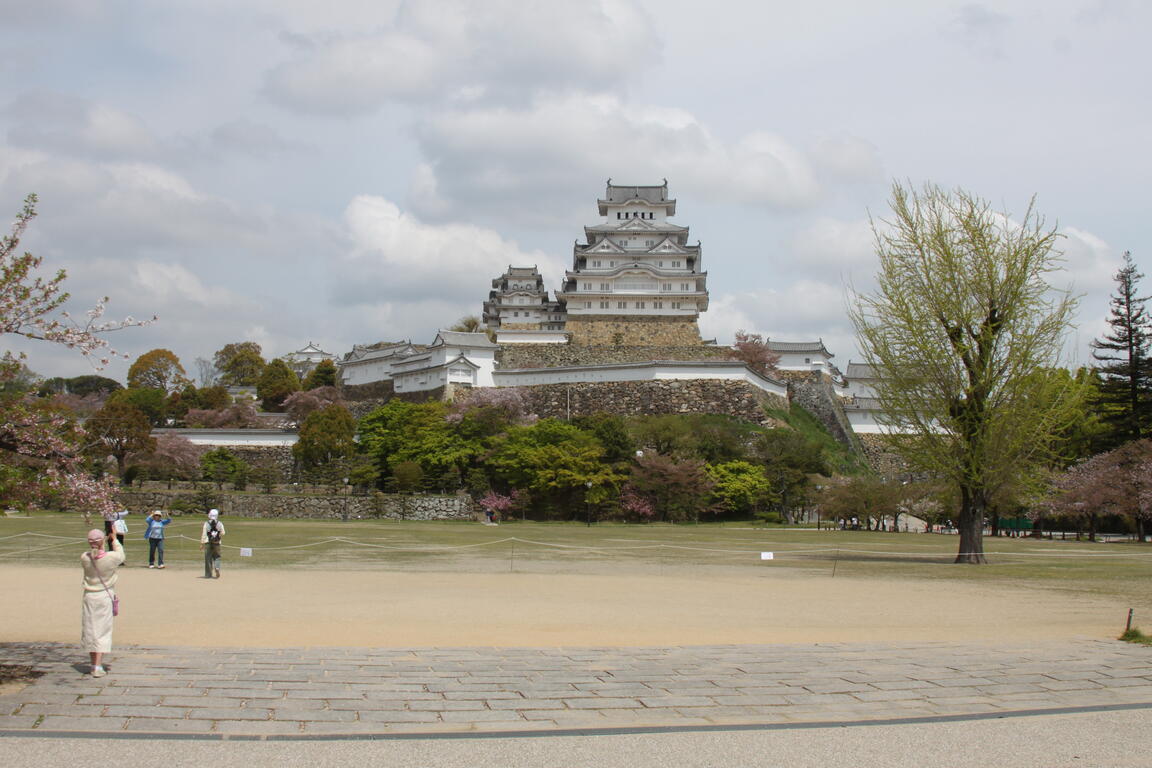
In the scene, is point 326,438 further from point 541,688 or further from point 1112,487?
point 541,688

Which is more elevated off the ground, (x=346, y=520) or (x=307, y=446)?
(x=307, y=446)

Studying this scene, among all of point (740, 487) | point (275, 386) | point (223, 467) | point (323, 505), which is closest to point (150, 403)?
point (275, 386)

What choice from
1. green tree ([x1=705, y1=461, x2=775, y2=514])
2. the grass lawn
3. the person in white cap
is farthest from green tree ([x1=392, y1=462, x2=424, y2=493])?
the person in white cap

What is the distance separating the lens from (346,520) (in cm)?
4138

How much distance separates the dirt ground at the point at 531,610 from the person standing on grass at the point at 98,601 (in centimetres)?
116

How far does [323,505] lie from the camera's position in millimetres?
43594

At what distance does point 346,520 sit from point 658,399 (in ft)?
63.7

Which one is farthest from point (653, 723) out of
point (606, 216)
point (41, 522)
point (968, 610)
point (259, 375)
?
point (259, 375)

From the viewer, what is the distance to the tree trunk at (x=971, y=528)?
21.1 m

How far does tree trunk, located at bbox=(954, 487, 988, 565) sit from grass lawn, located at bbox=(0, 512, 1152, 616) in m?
0.43

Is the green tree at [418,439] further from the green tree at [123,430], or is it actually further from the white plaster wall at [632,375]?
the green tree at [123,430]

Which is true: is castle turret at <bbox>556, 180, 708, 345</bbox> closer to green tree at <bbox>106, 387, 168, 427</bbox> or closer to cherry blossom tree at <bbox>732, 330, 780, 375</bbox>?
cherry blossom tree at <bbox>732, 330, 780, 375</bbox>

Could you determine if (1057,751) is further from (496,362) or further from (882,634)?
(496,362)

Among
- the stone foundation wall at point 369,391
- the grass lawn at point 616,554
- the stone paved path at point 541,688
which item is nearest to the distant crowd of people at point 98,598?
the stone paved path at point 541,688
